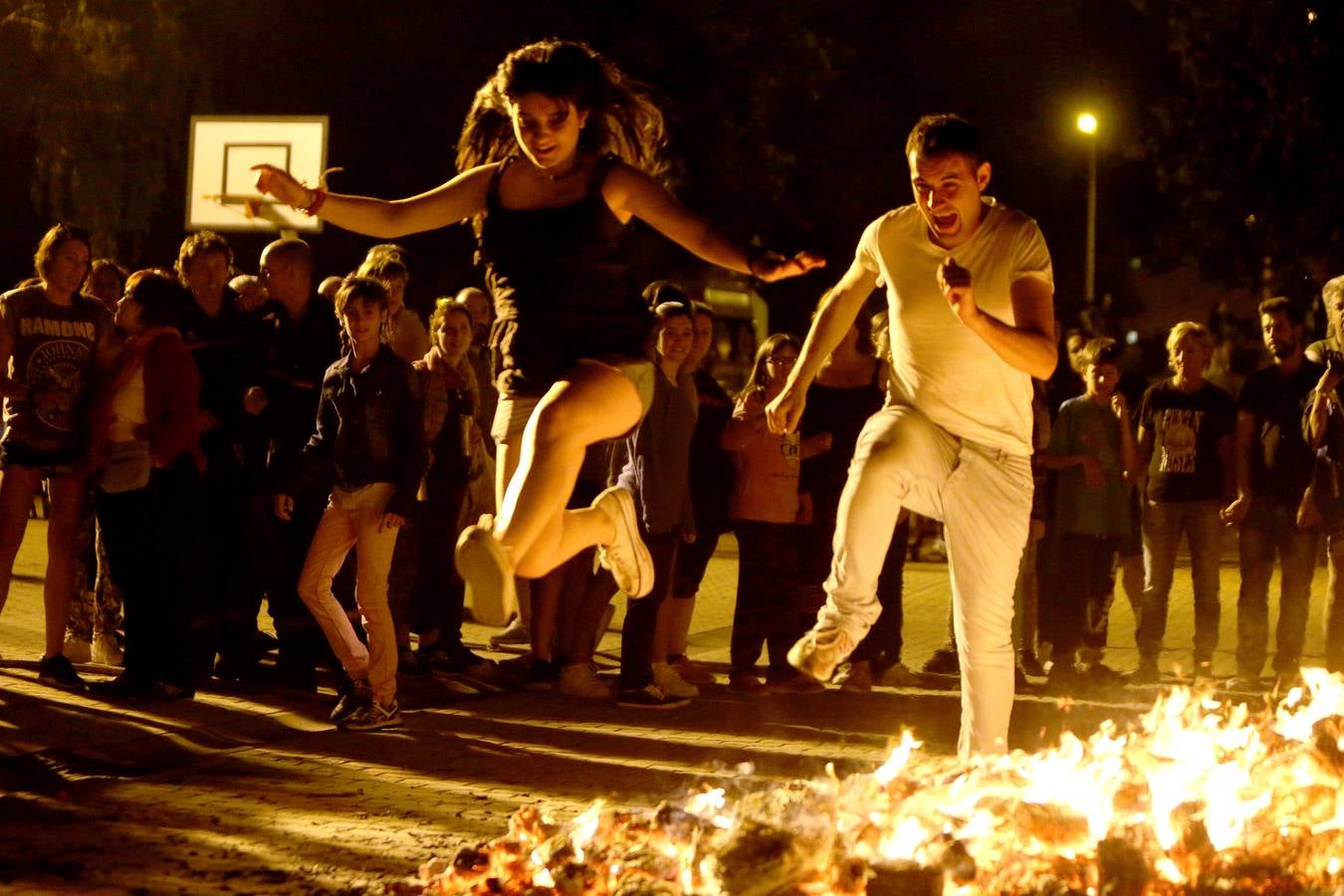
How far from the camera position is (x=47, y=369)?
8906 mm

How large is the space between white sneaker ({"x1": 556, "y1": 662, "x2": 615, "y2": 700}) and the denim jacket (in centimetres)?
187

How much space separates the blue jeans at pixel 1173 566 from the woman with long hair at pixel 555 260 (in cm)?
564

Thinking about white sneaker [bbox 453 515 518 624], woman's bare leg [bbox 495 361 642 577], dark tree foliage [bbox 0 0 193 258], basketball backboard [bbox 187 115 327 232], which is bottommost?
white sneaker [bbox 453 515 518 624]

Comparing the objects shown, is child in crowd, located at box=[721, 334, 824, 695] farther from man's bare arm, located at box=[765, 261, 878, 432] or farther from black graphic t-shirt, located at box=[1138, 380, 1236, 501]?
man's bare arm, located at box=[765, 261, 878, 432]

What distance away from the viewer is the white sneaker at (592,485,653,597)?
20.1ft

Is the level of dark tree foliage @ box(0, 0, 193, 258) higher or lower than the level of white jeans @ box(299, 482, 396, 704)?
higher

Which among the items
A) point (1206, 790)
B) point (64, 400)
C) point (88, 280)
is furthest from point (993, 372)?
point (88, 280)

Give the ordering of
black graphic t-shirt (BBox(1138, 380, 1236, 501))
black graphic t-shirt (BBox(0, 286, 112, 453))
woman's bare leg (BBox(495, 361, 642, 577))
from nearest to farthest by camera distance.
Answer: woman's bare leg (BBox(495, 361, 642, 577)), black graphic t-shirt (BBox(0, 286, 112, 453)), black graphic t-shirt (BBox(1138, 380, 1236, 501))

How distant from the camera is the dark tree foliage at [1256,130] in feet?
100.0

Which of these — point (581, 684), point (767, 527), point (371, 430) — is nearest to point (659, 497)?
point (767, 527)

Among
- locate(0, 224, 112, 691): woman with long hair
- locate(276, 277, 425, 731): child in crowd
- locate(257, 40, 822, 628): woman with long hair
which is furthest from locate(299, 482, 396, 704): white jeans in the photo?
locate(257, 40, 822, 628): woman with long hair

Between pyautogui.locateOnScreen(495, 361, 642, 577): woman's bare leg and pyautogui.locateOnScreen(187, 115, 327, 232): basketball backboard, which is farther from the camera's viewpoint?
pyautogui.locateOnScreen(187, 115, 327, 232): basketball backboard

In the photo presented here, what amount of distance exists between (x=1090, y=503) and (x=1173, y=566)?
2.13 ft

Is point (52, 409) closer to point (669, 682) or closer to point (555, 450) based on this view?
point (669, 682)
